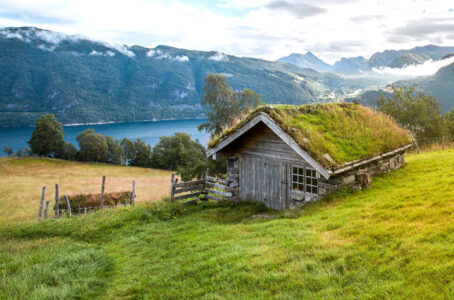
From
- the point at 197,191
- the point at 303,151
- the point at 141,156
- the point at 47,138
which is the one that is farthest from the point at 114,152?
the point at 303,151

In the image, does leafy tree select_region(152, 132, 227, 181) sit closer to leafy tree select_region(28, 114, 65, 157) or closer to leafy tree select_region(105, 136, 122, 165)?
leafy tree select_region(105, 136, 122, 165)

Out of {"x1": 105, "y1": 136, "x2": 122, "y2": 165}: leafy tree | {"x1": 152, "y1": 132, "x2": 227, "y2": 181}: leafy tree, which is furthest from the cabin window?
{"x1": 105, "y1": 136, "x2": 122, "y2": 165}: leafy tree

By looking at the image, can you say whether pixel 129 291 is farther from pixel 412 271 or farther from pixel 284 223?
pixel 412 271

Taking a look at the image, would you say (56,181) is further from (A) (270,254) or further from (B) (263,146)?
(A) (270,254)

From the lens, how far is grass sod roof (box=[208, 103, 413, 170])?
476 inches

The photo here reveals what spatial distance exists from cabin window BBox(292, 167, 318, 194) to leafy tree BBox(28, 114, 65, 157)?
87007 millimetres

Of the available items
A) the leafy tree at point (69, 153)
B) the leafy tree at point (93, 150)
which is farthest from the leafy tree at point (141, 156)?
the leafy tree at point (69, 153)

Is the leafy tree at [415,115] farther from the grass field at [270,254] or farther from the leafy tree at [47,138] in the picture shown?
the leafy tree at [47,138]

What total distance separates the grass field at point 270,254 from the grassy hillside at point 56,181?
2104cm

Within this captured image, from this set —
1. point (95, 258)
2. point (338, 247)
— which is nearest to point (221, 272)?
point (338, 247)

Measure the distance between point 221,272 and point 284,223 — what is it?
3597mm

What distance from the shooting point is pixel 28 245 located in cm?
1078

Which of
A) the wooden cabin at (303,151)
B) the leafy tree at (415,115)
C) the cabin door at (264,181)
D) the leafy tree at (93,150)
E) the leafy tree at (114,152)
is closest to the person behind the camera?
the wooden cabin at (303,151)

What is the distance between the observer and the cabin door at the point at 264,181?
13.5 meters
